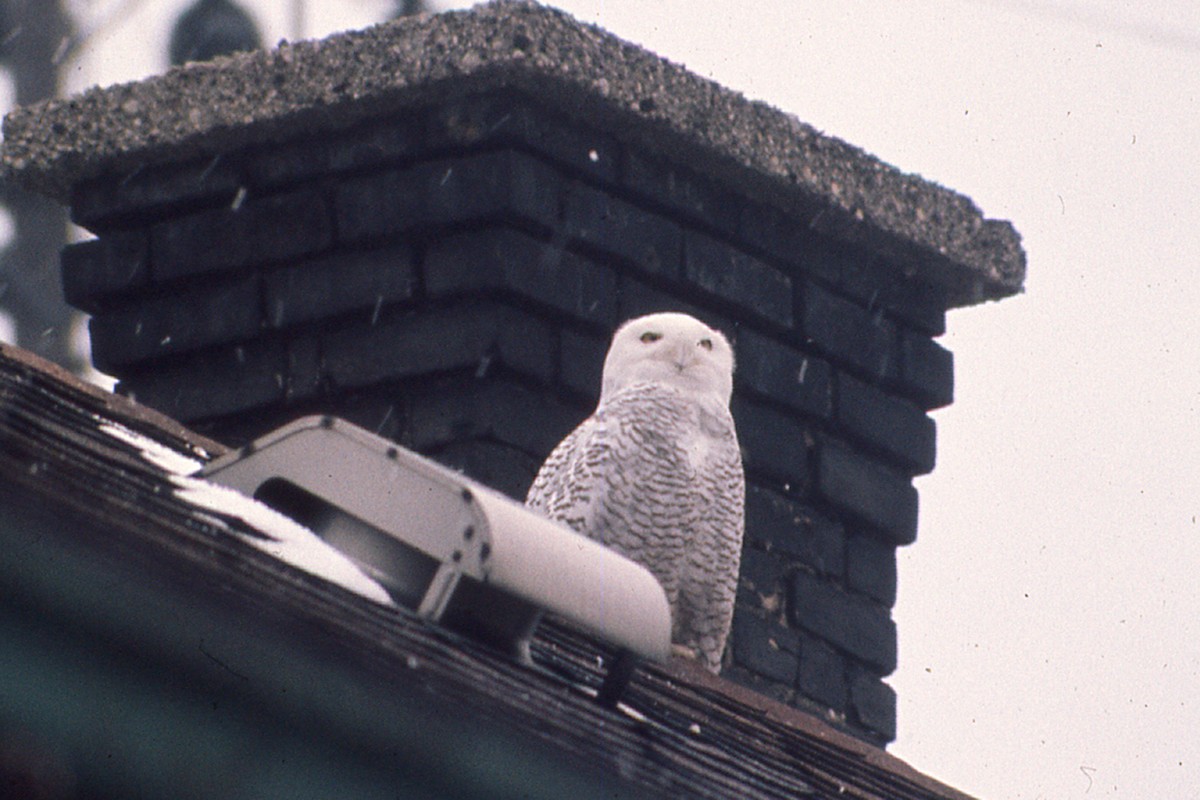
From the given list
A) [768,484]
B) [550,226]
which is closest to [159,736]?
[550,226]

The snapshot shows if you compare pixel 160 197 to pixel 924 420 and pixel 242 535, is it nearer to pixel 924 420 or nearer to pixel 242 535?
pixel 924 420

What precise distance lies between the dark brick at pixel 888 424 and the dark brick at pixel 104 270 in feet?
6.05

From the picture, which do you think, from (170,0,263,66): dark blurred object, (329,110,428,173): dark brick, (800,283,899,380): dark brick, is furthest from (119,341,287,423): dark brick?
(170,0,263,66): dark blurred object

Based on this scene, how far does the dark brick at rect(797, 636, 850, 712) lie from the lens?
5.63 meters

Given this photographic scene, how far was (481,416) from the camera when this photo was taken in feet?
17.0

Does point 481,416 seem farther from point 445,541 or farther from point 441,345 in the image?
point 445,541

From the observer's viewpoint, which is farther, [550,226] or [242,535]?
[550,226]

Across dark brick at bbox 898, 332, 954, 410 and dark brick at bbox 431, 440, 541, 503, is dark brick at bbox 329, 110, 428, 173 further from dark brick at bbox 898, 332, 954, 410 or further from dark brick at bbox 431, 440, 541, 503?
dark brick at bbox 898, 332, 954, 410

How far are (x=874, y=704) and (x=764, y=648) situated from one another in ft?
1.32

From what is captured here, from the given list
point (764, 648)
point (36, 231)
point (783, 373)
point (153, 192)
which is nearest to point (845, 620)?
point (764, 648)

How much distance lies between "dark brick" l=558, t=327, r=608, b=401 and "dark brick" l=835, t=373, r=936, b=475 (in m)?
0.77

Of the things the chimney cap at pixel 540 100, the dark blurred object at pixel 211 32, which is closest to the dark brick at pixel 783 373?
the chimney cap at pixel 540 100

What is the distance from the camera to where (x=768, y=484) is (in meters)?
5.76

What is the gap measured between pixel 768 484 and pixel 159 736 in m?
3.66
